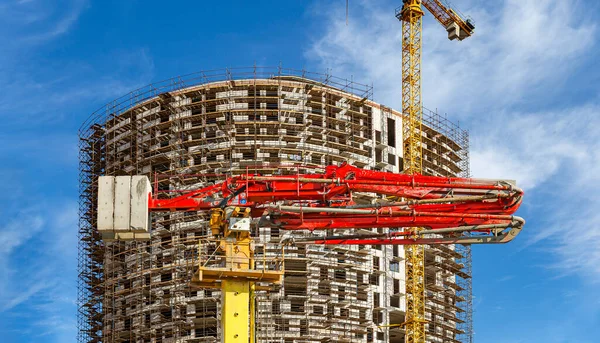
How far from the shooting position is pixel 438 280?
101 m

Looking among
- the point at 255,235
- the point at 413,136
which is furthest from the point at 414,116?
the point at 255,235

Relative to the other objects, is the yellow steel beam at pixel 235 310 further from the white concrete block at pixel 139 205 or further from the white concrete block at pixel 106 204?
the white concrete block at pixel 106 204

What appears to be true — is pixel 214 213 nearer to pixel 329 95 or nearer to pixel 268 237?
pixel 268 237

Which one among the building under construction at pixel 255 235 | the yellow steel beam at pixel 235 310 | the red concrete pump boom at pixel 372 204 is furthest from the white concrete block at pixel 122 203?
the building under construction at pixel 255 235

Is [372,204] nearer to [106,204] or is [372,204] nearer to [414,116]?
[106,204]

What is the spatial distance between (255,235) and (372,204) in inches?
1409

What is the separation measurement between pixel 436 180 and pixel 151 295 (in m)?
43.4

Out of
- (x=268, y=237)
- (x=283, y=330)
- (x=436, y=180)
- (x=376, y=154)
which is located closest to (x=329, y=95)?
(x=376, y=154)

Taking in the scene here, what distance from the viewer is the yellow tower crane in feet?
308

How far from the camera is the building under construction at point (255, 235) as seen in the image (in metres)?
87.3

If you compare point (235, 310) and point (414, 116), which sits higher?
point (414, 116)

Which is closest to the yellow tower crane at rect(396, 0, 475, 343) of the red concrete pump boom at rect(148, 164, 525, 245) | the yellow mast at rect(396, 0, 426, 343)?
the yellow mast at rect(396, 0, 426, 343)

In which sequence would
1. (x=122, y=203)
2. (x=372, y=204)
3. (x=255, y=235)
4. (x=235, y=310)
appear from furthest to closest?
(x=255, y=235), (x=372, y=204), (x=122, y=203), (x=235, y=310)

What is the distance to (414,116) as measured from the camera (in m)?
101
